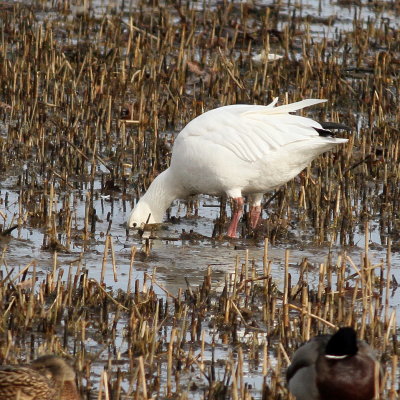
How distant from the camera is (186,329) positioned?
5.34m

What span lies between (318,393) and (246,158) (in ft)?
11.0

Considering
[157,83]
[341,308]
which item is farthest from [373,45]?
[341,308]

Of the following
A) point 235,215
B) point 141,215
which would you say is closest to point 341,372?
point 235,215

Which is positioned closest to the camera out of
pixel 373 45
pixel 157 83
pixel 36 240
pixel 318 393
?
pixel 318 393

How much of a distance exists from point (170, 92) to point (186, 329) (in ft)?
16.8

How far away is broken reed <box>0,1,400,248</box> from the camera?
329 inches

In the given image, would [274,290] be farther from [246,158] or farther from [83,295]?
[246,158]

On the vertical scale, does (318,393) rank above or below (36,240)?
above

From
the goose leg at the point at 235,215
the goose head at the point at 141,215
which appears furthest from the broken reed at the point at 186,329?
the goose head at the point at 141,215

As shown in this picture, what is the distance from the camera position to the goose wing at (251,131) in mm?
7438

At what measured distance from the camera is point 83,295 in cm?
563

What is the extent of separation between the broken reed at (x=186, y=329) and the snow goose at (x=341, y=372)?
13 cm

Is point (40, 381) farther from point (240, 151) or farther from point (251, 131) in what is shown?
point (251, 131)

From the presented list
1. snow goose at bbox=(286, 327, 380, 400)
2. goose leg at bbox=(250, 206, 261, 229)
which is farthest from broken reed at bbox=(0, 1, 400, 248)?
snow goose at bbox=(286, 327, 380, 400)
